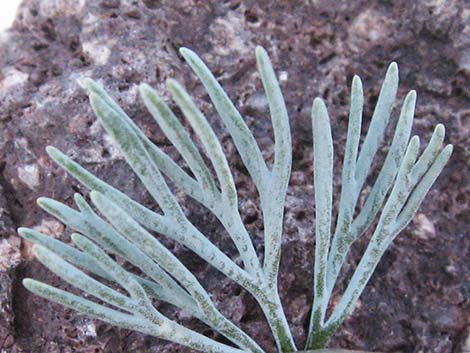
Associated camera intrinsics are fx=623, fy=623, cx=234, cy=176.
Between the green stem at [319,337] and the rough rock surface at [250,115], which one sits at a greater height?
the rough rock surface at [250,115]

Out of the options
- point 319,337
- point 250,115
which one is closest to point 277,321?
point 319,337

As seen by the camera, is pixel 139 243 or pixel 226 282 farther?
pixel 226 282

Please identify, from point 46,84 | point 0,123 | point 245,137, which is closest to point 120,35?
point 46,84

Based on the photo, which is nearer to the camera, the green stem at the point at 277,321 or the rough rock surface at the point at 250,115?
the green stem at the point at 277,321

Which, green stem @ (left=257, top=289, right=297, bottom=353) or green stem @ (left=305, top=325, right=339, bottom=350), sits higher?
green stem @ (left=257, top=289, right=297, bottom=353)

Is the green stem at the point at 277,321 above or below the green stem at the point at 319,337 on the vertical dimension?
above

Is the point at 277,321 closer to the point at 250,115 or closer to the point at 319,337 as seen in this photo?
the point at 319,337

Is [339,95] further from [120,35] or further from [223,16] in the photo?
[120,35]

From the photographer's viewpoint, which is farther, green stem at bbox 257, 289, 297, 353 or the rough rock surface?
the rough rock surface
